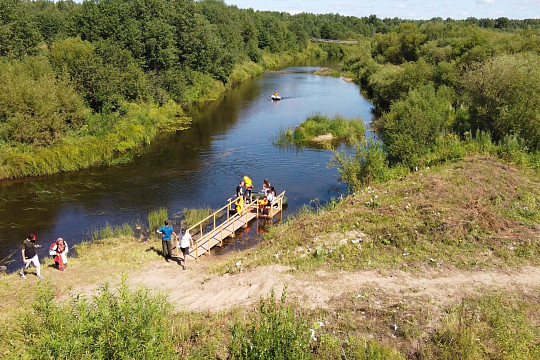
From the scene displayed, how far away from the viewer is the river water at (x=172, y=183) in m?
22.8

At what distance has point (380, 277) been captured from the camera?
1416 cm

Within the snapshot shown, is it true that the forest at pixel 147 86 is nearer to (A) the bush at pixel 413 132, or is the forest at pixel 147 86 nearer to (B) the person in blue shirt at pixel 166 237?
(A) the bush at pixel 413 132

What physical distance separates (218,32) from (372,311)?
65161mm

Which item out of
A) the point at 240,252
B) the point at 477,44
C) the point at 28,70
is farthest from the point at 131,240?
the point at 477,44

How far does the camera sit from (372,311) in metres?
12.0

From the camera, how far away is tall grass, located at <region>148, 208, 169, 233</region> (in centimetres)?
2217

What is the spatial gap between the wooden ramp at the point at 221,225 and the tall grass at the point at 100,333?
1039cm

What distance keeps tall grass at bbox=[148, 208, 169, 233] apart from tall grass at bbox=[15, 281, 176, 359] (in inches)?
517

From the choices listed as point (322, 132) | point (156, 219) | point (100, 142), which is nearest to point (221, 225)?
point (156, 219)

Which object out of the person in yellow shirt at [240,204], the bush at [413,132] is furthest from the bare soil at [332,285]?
the bush at [413,132]

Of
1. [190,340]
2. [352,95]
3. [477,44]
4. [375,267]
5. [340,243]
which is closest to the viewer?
[190,340]

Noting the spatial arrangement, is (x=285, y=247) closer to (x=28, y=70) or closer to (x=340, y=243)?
(x=340, y=243)

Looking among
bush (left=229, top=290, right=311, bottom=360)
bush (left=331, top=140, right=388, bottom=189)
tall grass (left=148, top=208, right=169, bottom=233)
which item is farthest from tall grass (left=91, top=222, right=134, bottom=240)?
bush (left=229, top=290, right=311, bottom=360)

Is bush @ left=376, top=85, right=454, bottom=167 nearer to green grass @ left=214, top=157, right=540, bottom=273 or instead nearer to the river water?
the river water
